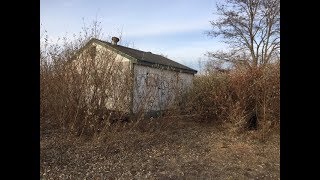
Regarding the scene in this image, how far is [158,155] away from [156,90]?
3557 mm

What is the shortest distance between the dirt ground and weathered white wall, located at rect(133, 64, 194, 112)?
789 millimetres

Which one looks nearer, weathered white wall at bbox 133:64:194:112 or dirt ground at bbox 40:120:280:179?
dirt ground at bbox 40:120:280:179

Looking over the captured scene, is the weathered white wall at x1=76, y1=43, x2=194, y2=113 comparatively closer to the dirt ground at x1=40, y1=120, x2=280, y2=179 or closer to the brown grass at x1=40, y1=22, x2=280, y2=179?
the brown grass at x1=40, y1=22, x2=280, y2=179

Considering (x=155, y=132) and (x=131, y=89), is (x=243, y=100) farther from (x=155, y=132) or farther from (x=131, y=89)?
(x=131, y=89)

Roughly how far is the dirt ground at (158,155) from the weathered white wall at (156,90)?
789 millimetres

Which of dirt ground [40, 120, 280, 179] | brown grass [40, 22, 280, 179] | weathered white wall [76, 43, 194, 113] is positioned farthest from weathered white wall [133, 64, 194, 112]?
dirt ground [40, 120, 280, 179]

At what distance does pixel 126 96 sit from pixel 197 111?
4.30 m

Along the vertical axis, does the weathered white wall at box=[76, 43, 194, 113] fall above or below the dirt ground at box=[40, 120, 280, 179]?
above

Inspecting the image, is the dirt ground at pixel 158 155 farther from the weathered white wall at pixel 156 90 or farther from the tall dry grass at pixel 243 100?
the weathered white wall at pixel 156 90

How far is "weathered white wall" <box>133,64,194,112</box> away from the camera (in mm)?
10555

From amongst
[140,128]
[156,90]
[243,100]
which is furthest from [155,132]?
[243,100]

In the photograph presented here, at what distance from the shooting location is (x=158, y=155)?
317 inches

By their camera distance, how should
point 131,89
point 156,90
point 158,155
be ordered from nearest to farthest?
1. point 158,155
2. point 131,89
3. point 156,90
